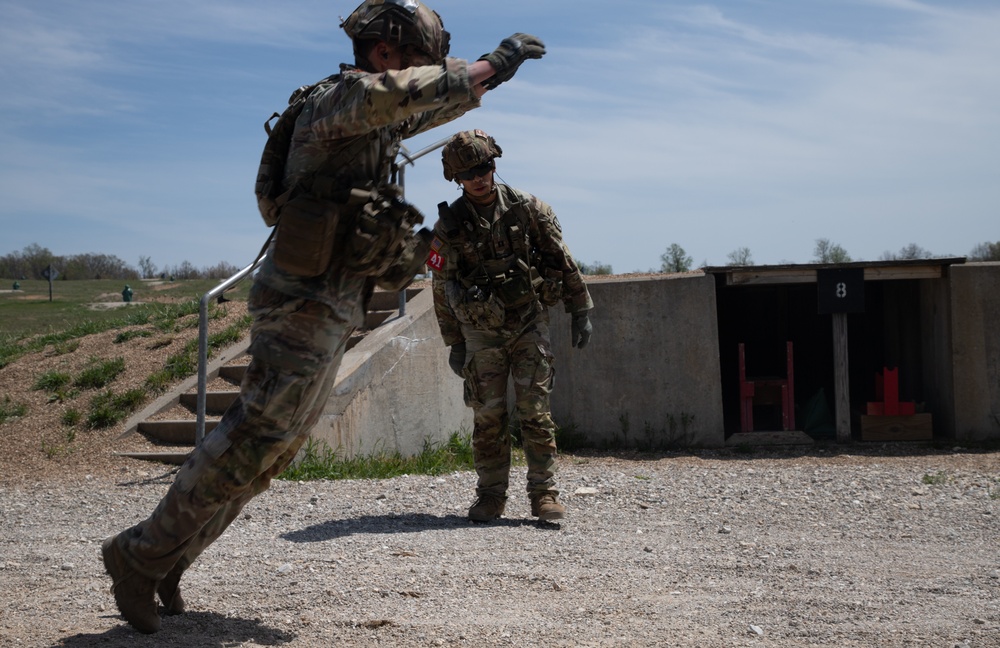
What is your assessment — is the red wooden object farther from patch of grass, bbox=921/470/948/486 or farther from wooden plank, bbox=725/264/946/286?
patch of grass, bbox=921/470/948/486

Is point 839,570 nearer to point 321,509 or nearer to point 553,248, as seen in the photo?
point 553,248

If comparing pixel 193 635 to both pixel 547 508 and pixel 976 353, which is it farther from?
pixel 976 353

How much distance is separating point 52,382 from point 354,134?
732 centimetres

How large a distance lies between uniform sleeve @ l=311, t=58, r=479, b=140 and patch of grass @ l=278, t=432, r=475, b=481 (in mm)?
4730

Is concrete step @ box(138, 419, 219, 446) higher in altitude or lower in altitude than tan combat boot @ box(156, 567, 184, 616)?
higher

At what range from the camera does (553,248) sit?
19.5ft

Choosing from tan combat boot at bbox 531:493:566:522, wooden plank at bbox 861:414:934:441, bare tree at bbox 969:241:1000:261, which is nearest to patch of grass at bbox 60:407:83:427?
tan combat boot at bbox 531:493:566:522

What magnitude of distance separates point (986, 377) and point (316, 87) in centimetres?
848

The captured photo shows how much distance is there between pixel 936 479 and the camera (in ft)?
23.8

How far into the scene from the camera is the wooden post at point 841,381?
1007cm

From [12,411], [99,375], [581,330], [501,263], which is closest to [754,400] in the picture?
[581,330]

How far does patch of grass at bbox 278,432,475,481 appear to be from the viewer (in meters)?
7.64

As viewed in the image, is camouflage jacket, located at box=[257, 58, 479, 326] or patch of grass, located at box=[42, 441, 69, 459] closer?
camouflage jacket, located at box=[257, 58, 479, 326]

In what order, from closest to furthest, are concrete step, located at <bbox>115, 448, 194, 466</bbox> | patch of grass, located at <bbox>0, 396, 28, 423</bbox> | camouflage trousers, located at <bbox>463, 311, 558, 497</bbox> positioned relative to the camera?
camouflage trousers, located at <bbox>463, 311, 558, 497</bbox> < concrete step, located at <bbox>115, 448, 194, 466</bbox> < patch of grass, located at <bbox>0, 396, 28, 423</bbox>
